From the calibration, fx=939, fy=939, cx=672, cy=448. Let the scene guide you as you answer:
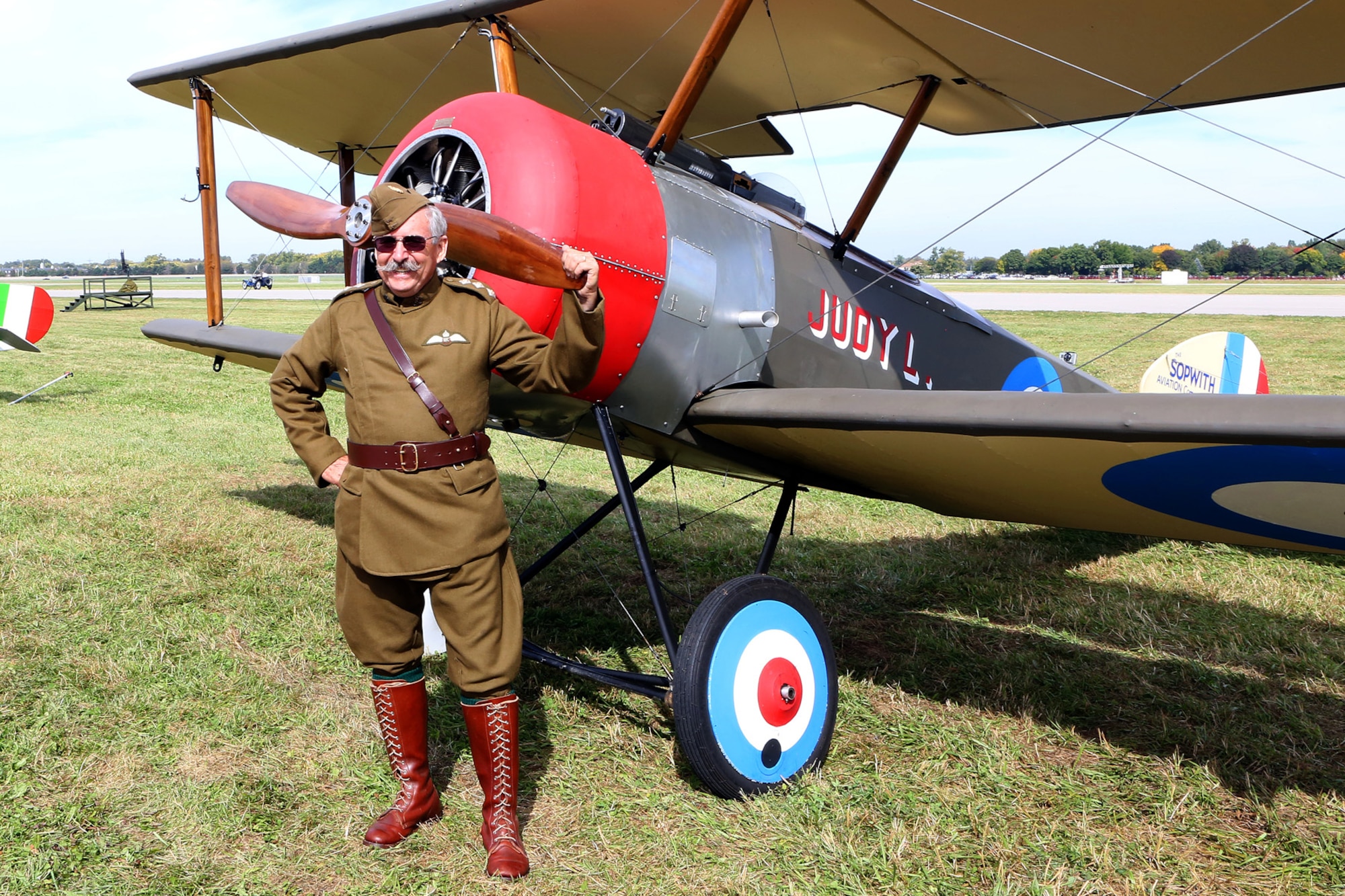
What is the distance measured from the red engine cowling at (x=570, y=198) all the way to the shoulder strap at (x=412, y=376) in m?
0.41

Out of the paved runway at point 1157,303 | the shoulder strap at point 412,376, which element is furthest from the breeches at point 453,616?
the paved runway at point 1157,303

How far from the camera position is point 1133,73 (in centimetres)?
436

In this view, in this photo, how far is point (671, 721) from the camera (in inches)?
143

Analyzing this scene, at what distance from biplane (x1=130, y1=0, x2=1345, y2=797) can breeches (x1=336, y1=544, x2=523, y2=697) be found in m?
0.61

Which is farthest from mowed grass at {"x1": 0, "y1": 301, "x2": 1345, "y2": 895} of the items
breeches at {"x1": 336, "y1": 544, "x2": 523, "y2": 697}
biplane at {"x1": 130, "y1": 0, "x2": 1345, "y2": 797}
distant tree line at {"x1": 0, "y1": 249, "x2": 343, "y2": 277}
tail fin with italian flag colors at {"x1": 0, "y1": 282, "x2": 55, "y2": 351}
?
distant tree line at {"x1": 0, "y1": 249, "x2": 343, "y2": 277}

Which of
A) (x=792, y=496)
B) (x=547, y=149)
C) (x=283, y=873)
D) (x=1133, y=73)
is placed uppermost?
(x=1133, y=73)

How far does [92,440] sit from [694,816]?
7.69 metres

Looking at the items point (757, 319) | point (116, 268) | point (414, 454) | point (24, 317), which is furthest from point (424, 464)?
point (116, 268)

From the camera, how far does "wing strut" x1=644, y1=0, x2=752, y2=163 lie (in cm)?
339

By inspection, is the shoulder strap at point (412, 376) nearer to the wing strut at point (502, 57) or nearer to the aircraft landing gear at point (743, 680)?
the aircraft landing gear at point (743, 680)

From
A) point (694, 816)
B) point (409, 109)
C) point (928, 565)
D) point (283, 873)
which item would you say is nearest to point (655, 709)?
point (694, 816)

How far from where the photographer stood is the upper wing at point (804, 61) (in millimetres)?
3869

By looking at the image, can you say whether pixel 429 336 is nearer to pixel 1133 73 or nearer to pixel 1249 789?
pixel 1249 789

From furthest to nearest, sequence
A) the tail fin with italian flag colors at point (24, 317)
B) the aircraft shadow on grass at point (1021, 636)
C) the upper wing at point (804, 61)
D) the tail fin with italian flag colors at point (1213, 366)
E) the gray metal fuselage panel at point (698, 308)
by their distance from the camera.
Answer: the tail fin with italian flag colors at point (24, 317), the tail fin with italian flag colors at point (1213, 366), the upper wing at point (804, 61), the aircraft shadow on grass at point (1021, 636), the gray metal fuselage panel at point (698, 308)
